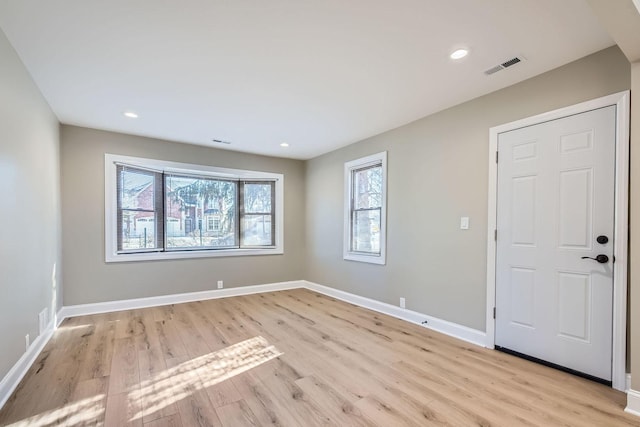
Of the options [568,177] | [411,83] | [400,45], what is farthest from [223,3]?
[568,177]

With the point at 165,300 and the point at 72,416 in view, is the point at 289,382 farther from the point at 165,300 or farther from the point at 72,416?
the point at 165,300

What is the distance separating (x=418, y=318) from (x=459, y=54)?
9.31 ft

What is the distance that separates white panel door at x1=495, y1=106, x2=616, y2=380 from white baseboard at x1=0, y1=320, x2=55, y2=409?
13.1 feet

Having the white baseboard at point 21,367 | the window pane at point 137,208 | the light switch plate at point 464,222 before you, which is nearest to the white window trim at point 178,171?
the window pane at point 137,208

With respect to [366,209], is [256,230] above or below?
below

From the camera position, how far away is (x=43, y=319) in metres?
2.96

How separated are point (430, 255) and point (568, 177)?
5.00 ft

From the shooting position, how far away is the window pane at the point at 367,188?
4426 mm

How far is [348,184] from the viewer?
4.85 m

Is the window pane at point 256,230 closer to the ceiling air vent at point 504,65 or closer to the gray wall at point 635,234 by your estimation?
the ceiling air vent at point 504,65

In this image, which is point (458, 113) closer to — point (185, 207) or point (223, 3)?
point (223, 3)

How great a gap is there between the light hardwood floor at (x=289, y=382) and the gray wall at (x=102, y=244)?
27.5 inches

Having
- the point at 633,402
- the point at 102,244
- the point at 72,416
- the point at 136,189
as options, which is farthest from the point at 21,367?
the point at 633,402

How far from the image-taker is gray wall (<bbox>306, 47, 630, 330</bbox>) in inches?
97.7
